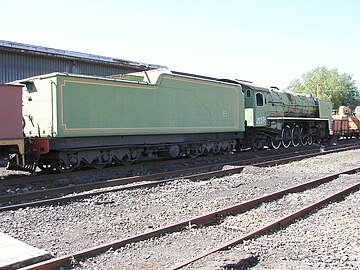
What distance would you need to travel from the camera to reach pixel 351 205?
22.2 ft

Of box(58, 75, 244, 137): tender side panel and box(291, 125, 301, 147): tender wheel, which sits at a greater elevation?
box(58, 75, 244, 137): tender side panel

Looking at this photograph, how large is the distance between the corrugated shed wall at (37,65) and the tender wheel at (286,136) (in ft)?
30.4

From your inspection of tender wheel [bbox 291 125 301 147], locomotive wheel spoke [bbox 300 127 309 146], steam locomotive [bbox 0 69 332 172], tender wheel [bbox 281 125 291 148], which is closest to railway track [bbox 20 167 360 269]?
steam locomotive [bbox 0 69 332 172]

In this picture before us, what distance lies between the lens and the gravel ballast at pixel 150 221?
13.8 feet

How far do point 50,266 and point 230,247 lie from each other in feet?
6.64

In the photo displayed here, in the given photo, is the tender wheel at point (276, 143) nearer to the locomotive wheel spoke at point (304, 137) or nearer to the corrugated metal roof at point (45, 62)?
the locomotive wheel spoke at point (304, 137)

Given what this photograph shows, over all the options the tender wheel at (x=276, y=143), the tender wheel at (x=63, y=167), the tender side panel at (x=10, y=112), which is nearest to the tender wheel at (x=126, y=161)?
the tender wheel at (x=63, y=167)

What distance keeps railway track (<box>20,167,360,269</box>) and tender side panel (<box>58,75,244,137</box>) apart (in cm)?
499

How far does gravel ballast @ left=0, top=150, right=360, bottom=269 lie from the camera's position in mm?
4219

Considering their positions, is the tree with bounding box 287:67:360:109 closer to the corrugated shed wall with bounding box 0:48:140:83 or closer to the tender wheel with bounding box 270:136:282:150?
the tender wheel with bounding box 270:136:282:150

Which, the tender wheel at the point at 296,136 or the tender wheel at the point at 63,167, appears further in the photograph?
the tender wheel at the point at 296,136

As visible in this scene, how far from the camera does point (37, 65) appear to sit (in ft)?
54.4

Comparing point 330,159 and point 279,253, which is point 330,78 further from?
point 279,253

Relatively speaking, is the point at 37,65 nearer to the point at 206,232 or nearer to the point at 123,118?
the point at 123,118
